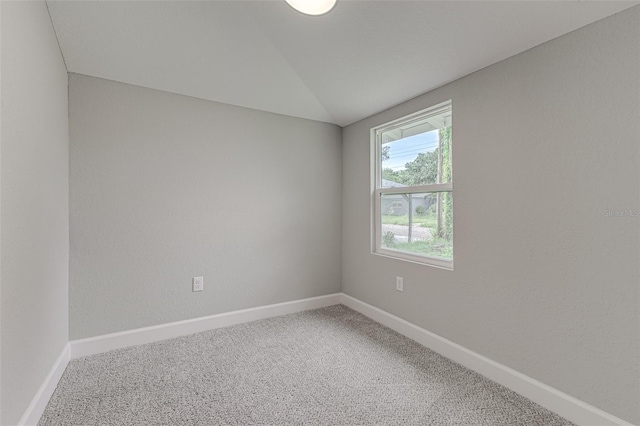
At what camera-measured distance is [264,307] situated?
2.75m

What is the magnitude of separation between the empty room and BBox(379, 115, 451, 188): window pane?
19mm

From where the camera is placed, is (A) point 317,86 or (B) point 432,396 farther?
(A) point 317,86

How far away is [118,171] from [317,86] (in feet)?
5.78

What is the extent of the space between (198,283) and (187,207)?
664 millimetres

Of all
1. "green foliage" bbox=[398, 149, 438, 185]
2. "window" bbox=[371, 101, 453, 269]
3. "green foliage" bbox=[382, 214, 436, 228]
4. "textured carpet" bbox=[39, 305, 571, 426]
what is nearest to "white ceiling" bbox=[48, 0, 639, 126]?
"window" bbox=[371, 101, 453, 269]

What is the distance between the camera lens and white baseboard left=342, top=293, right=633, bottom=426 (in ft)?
4.50

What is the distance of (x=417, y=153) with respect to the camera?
241 cm

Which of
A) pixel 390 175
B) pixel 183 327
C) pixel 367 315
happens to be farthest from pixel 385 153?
pixel 183 327

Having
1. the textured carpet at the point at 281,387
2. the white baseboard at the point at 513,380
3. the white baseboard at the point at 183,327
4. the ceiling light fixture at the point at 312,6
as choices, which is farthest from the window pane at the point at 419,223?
the ceiling light fixture at the point at 312,6

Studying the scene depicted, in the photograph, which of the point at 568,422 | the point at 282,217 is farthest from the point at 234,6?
the point at 568,422

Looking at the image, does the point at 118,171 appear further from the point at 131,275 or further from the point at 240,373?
the point at 240,373

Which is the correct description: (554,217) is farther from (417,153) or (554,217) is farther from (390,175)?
(390,175)

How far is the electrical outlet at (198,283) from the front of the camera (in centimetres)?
243

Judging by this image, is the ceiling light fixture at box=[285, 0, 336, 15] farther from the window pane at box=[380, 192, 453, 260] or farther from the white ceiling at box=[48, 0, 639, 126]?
the window pane at box=[380, 192, 453, 260]
